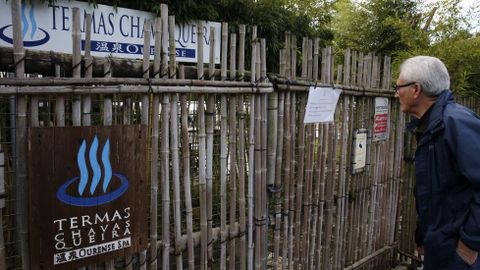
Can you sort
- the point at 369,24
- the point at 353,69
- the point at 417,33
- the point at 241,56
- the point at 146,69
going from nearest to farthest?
1. the point at 146,69
2. the point at 241,56
3. the point at 353,69
4. the point at 417,33
5. the point at 369,24

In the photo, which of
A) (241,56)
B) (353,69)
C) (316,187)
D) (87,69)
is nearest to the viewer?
(87,69)

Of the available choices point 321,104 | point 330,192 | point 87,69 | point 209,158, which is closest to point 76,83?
point 87,69

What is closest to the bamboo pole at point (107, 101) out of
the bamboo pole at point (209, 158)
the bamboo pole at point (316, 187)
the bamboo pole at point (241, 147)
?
the bamboo pole at point (209, 158)

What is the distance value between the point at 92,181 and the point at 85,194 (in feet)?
→ 0.25

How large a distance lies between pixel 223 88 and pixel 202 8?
8.07ft

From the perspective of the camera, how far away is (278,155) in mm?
3117

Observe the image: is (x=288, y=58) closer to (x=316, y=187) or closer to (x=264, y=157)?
(x=264, y=157)

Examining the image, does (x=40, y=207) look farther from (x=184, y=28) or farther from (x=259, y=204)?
(x=184, y=28)

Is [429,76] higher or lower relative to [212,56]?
lower

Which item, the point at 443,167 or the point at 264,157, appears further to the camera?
the point at 264,157

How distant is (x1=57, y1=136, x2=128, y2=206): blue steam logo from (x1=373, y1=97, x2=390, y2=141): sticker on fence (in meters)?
2.94

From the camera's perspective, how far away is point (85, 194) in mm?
2115

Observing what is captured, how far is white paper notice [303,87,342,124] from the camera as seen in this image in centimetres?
329

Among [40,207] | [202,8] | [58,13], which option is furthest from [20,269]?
[202,8]
